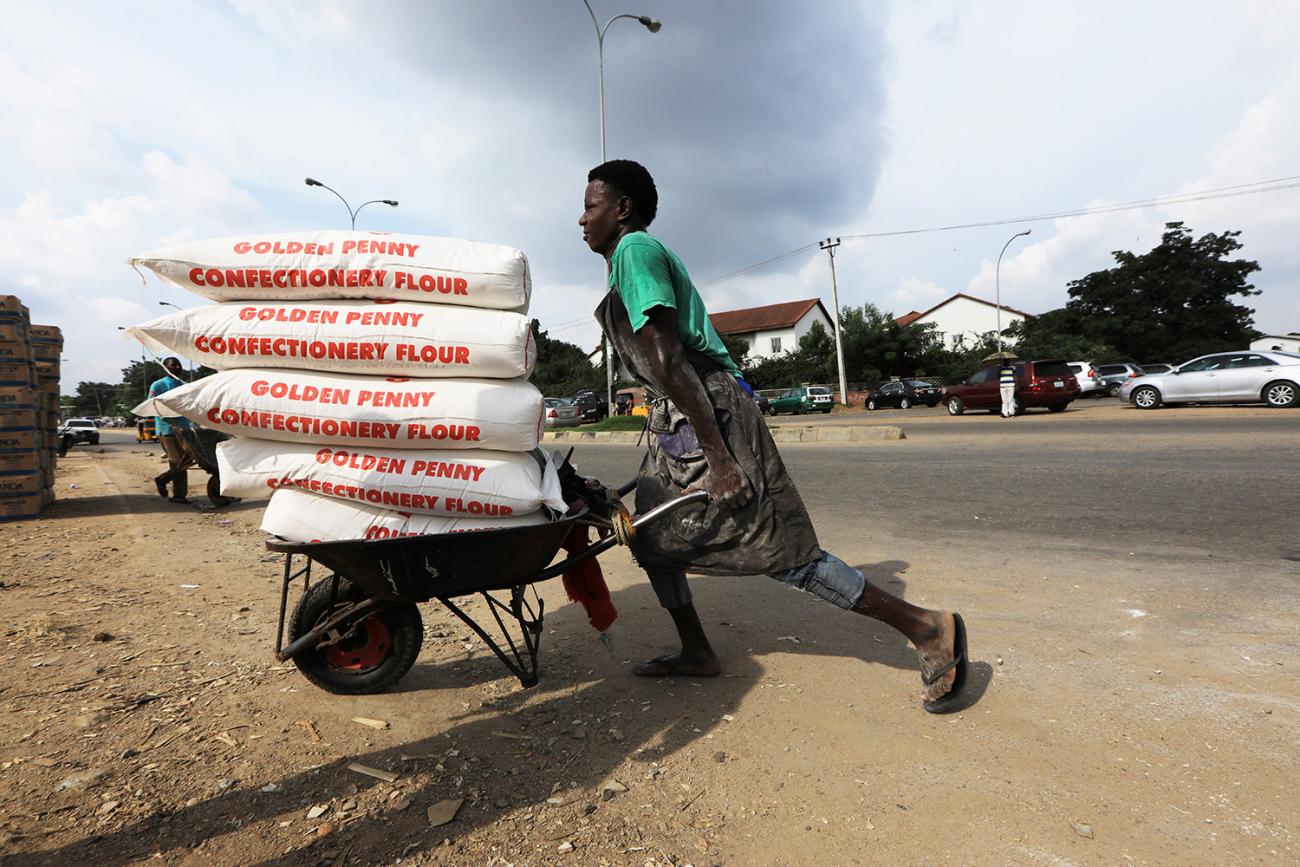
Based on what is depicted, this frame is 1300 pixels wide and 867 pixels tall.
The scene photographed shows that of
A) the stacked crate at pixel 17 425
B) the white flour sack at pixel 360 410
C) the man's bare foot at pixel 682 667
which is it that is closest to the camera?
the white flour sack at pixel 360 410

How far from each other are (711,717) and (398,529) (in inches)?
48.3

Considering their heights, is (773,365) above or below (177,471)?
above

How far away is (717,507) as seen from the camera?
2.07 meters

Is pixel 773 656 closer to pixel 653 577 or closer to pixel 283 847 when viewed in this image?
pixel 653 577

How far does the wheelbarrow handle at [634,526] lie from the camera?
2.04m

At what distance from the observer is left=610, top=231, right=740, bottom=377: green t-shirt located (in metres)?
1.97

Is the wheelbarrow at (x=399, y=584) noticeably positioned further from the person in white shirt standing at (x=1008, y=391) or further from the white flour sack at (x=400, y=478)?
the person in white shirt standing at (x=1008, y=391)

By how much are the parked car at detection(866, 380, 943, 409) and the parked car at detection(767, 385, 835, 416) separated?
2.17 metres

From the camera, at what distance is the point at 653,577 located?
2418mm

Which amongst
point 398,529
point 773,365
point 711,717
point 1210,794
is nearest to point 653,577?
point 711,717

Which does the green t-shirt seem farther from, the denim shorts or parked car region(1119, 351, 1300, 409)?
parked car region(1119, 351, 1300, 409)

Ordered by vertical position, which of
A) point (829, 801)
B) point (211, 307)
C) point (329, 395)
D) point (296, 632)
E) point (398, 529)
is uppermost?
point (211, 307)

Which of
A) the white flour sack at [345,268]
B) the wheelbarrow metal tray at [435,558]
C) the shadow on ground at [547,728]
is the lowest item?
the shadow on ground at [547,728]

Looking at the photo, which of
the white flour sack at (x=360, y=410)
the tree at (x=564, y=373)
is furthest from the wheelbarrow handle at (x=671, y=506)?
the tree at (x=564, y=373)
